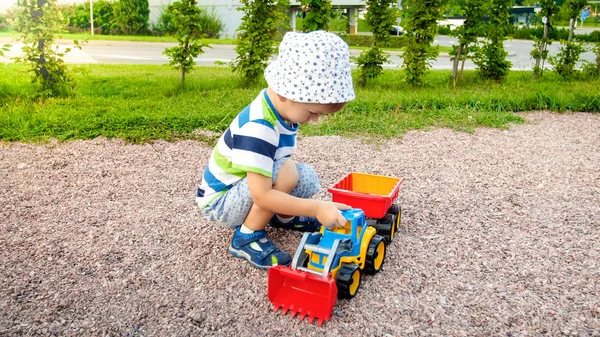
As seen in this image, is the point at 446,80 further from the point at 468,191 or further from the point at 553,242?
the point at 553,242

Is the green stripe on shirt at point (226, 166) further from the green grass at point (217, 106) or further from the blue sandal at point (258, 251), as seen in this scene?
the green grass at point (217, 106)

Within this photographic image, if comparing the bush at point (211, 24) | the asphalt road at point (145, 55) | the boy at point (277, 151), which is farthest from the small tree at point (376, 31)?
the bush at point (211, 24)

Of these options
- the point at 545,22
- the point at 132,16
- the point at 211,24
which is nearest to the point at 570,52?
the point at 545,22

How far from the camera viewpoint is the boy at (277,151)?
88.1 inches

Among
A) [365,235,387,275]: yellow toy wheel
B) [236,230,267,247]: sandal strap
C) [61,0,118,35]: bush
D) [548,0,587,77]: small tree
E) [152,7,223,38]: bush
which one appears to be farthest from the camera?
[61,0,118,35]: bush

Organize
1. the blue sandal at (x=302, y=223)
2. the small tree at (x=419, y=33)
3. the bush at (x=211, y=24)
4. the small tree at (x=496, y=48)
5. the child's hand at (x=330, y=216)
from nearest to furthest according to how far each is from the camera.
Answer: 1. the child's hand at (x=330, y=216)
2. the blue sandal at (x=302, y=223)
3. the small tree at (x=419, y=33)
4. the small tree at (x=496, y=48)
5. the bush at (x=211, y=24)

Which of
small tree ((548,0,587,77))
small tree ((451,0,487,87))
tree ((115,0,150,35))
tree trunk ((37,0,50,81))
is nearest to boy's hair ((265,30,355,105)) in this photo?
tree trunk ((37,0,50,81))

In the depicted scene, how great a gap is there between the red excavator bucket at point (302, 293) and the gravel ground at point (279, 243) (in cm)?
6

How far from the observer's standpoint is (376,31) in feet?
24.5

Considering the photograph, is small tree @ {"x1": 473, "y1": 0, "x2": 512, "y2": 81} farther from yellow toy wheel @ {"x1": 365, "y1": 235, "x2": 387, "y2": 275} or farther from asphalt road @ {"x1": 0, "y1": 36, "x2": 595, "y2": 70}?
yellow toy wheel @ {"x1": 365, "y1": 235, "x2": 387, "y2": 275}

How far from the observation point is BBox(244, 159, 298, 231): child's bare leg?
2.66 meters

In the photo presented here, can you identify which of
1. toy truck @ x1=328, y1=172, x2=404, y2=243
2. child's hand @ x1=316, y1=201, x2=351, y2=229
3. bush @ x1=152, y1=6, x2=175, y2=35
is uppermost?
bush @ x1=152, y1=6, x2=175, y2=35

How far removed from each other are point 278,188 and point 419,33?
5403 mm

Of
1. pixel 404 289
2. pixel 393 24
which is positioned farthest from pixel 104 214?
pixel 393 24
